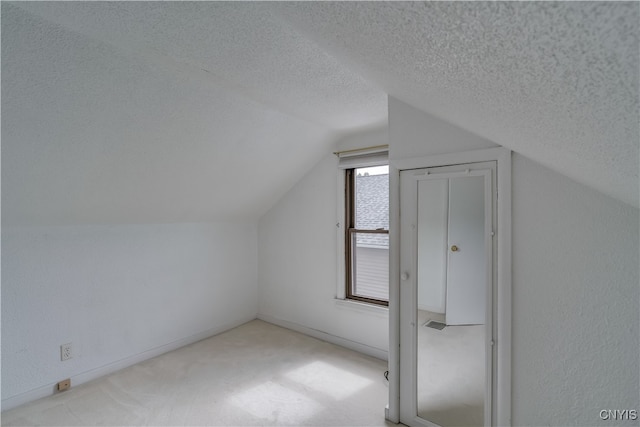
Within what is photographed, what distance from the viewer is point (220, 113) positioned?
7.46 ft

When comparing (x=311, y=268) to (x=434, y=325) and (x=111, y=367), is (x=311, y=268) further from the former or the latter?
(x=111, y=367)

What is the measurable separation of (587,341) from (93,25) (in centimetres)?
269

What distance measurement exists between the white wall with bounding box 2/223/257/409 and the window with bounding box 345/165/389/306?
4.81 feet

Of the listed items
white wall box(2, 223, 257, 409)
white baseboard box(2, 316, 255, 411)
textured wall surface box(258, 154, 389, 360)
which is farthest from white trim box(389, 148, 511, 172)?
white baseboard box(2, 316, 255, 411)

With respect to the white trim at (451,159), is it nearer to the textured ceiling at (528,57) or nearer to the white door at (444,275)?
the white door at (444,275)

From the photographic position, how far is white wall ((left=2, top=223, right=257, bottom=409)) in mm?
2287

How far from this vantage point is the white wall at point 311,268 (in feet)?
10.3

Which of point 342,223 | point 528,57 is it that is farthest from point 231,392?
point 528,57

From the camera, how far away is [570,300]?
151 cm

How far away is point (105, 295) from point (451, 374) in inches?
110

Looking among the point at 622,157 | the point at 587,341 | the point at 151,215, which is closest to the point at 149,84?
the point at 151,215

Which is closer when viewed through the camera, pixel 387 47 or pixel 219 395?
pixel 387 47

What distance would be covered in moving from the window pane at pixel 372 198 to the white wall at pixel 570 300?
1354 mm

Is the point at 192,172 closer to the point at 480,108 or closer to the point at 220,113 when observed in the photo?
the point at 220,113
